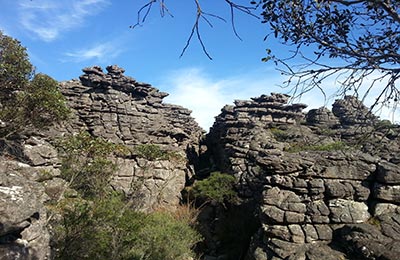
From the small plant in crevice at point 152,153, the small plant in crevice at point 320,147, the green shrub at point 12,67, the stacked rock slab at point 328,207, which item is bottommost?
the stacked rock slab at point 328,207

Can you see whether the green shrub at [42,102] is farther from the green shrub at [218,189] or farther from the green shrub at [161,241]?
the green shrub at [218,189]

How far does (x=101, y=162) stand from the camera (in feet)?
66.5

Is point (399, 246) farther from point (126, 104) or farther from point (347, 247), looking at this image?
point (126, 104)

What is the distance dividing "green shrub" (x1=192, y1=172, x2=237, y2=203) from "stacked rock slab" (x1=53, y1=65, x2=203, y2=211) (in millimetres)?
4563

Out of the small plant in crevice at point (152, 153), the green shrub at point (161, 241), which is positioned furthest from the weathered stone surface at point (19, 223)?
the small plant in crevice at point (152, 153)

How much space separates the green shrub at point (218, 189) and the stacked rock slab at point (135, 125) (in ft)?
15.0

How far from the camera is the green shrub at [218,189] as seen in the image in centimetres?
2603

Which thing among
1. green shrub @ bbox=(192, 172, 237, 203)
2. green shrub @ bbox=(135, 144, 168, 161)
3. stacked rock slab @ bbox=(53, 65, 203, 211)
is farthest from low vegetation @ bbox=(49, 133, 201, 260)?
stacked rock slab @ bbox=(53, 65, 203, 211)

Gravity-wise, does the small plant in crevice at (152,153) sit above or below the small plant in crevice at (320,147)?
below

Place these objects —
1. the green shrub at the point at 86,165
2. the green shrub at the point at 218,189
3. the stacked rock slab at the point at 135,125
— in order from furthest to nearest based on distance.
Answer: the stacked rock slab at the point at 135,125, the green shrub at the point at 218,189, the green shrub at the point at 86,165

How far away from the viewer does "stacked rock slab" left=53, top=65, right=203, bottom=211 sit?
30938 millimetres

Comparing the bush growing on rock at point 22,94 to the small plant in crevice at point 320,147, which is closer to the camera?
the bush growing on rock at point 22,94

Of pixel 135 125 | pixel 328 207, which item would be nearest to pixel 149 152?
pixel 135 125

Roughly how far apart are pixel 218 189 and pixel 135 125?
50.0 feet
